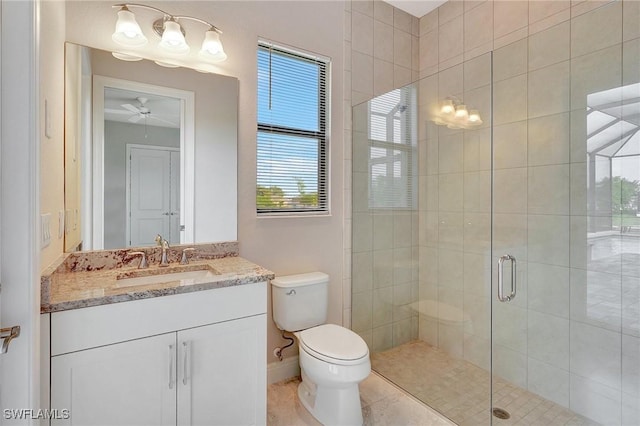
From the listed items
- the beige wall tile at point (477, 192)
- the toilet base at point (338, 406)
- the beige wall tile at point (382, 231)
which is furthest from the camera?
the beige wall tile at point (382, 231)

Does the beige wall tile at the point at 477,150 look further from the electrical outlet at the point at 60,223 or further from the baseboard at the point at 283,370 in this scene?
the electrical outlet at the point at 60,223

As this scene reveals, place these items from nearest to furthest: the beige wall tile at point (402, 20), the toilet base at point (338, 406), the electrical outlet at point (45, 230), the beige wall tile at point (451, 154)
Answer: the electrical outlet at point (45, 230), the toilet base at point (338, 406), the beige wall tile at point (451, 154), the beige wall tile at point (402, 20)

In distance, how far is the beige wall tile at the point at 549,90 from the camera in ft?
5.68

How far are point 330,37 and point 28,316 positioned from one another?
7.63 ft

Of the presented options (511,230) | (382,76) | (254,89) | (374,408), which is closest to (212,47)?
(254,89)

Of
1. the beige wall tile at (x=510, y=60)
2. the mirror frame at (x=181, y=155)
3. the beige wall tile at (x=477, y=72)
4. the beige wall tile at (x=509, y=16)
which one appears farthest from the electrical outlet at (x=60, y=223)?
the beige wall tile at (x=509, y=16)

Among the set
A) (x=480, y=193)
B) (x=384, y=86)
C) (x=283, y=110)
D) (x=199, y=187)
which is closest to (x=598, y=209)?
(x=480, y=193)

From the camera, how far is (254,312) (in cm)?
152

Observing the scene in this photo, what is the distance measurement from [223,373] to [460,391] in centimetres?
139

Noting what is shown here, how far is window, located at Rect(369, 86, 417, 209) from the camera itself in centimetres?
228

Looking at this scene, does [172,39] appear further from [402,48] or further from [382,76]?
[402,48]

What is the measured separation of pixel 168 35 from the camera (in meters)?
1.73

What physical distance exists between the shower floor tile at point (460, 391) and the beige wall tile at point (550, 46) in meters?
1.79

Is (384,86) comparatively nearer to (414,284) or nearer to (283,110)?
(283,110)
